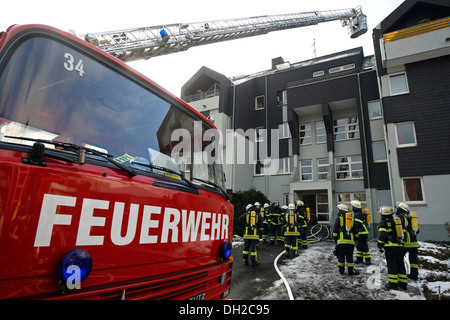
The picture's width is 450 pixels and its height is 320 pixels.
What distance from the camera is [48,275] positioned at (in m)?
1.34

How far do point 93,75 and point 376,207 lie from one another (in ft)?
58.8

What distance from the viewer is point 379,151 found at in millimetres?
16625

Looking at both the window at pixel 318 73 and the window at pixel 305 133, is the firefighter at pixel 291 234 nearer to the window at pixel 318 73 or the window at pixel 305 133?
the window at pixel 305 133

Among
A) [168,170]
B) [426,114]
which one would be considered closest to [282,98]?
[426,114]

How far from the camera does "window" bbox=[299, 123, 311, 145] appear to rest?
1981 centimetres

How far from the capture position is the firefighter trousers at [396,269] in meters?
5.67

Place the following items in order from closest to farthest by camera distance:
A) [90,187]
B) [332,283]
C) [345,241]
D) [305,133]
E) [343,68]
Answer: [90,187] → [332,283] → [345,241] → [305,133] → [343,68]

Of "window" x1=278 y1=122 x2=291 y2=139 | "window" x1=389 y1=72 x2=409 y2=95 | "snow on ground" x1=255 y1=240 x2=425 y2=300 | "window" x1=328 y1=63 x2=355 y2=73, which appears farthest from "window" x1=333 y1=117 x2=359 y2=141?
"snow on ground" x1=255 y1=240 x2=425 y2=300

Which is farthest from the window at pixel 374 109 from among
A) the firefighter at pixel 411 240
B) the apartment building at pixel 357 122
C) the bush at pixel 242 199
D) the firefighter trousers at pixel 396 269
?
the firefighter trousers at pixel 396 269

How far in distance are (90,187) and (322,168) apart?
62.5 feet

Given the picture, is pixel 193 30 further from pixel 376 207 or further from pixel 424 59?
pixel 376 207

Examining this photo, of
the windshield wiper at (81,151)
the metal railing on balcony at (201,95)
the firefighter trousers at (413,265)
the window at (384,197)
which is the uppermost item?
the metal railing on balcony at (201,95)

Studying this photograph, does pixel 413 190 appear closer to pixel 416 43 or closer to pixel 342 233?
pixel 416 43
